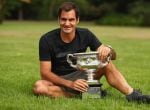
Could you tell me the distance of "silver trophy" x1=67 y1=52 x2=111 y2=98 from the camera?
6.75 metres

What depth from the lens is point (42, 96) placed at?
700 centimetres

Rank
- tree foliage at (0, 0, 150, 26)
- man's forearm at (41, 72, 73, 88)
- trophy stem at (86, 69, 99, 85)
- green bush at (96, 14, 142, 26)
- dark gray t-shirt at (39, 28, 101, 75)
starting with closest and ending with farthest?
trophy stem at (86, 69, 99, 85) → man's forearm at (41, 72, 73, 88) → dark gray t-shirt at (39, 28, 101, 75) → green bush at (96, 14, 142, 26) → tree foliage at (0, 0, 150, 26)

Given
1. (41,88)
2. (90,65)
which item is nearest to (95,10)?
(41,88)

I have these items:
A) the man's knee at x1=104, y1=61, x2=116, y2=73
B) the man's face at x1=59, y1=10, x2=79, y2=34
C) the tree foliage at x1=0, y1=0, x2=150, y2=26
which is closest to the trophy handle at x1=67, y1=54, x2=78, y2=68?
the man's face at x1=59, y1=10, x2=79, y2=34

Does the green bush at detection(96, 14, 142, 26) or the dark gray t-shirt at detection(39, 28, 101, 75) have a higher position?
the dark gray t-shirt at detection(39, 28, 101, 75)

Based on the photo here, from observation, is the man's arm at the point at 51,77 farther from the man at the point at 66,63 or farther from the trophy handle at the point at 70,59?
the trophy handle at the point at 70,59

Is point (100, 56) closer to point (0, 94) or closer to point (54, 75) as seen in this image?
point (54, 75)

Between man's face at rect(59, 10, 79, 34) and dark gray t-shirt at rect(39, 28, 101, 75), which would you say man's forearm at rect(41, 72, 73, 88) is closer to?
dark gray t-shirt at rect(39, 28, 101, 75)

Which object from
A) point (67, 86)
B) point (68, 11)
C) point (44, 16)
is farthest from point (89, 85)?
point (44, 16)

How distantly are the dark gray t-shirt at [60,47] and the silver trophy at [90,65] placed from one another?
224 mm

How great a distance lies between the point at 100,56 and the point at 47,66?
804 mm

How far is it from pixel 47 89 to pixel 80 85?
20.0 inches

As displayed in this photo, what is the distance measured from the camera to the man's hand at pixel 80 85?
6.77 metres

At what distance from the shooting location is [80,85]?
6.79 meters
